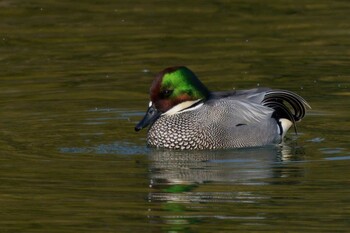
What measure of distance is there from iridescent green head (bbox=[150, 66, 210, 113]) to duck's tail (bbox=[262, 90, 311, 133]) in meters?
0.71

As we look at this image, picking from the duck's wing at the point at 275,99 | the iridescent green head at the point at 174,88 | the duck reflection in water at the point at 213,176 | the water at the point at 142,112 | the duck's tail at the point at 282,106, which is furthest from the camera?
the duck's tail at the point at 282,106

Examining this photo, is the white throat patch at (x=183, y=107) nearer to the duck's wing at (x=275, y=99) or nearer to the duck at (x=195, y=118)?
the duck at (x=195, y=118)

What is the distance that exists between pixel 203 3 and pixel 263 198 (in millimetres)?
10223

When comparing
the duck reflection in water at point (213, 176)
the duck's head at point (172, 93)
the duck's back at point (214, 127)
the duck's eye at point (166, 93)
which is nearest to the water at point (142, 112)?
the duck reflection in water at point (213, 176)

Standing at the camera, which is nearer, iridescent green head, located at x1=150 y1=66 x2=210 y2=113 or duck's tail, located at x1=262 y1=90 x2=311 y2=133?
iridescent green head, located at x1=150 y1=66 x2=210 y2=113

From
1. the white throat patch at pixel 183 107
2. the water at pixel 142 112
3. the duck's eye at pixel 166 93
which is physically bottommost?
the water at pixel 142 112

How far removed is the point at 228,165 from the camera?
11.5 m

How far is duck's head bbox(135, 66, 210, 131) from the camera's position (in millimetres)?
12312

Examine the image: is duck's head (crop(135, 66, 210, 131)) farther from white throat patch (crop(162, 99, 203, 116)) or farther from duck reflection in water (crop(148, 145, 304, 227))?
duck reflection in water (crop(148, 145, 304, 227))

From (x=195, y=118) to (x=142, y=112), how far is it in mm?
1676

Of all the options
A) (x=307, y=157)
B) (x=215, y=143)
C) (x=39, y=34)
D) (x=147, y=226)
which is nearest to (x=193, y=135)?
(x=215, y=143)

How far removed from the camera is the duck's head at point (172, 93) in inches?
485

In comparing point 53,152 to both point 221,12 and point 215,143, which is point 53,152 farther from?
point 221,12

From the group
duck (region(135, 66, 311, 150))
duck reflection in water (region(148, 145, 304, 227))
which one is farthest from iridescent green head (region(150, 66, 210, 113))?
duck reflection in water (region(148, 145, 304, 227))
